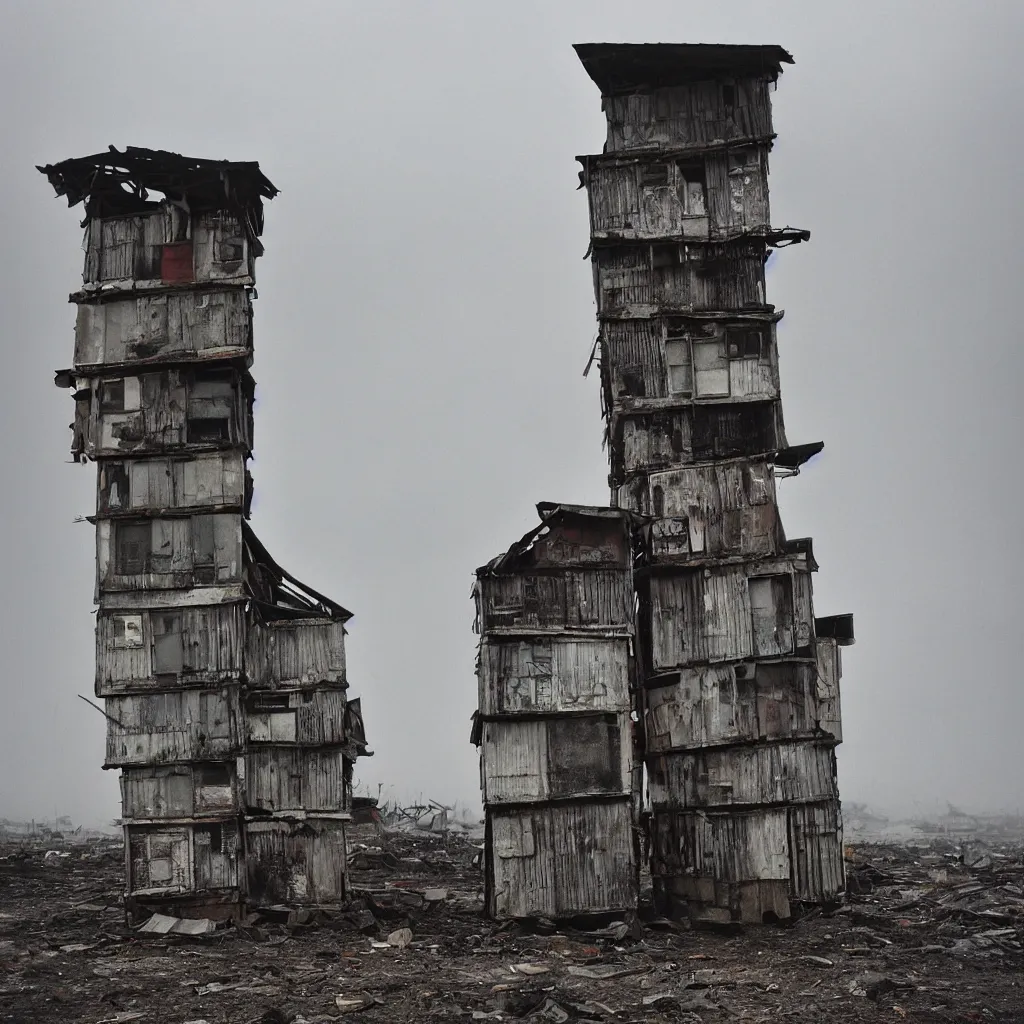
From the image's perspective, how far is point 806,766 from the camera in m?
29.1

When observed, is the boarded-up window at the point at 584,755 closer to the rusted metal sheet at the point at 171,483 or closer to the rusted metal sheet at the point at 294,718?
the rusted metal sheet at the point at 294,718

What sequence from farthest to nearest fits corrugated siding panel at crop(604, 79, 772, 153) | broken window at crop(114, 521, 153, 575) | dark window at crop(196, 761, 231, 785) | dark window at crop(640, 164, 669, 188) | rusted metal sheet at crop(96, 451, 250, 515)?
corrugated siding panel at crop(604, 79, 772, 153)
dark window at crop(640, 164, 669, 188)
rusted metal sheet at crop(96, 451, 250, 515)
broken window at crop(114, 521, 153, 575)
dark window at crop(196, 761, 231, 785)

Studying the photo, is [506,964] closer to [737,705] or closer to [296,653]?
[737,705]

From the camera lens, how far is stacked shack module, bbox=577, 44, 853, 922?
2889 cm

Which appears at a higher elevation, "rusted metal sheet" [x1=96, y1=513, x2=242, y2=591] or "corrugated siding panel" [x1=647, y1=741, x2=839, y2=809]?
"rusted metal sheet" [x1=96, y1=513, x2=242, y2=591]

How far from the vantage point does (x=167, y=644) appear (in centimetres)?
2947

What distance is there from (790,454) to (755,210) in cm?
625

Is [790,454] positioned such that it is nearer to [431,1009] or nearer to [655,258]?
[655,258]

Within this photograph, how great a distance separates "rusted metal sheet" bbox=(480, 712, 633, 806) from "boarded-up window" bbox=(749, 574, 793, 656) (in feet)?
14.2

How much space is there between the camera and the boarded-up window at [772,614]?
29359 mm

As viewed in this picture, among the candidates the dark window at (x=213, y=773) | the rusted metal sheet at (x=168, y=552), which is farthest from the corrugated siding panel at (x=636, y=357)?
the dark window at (x=213, y=773)

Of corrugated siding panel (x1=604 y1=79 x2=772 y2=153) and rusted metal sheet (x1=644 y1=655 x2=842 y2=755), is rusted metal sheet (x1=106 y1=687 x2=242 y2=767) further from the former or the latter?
corrugated siding panel (x1=604 y1=79 x2=772 y2=153)

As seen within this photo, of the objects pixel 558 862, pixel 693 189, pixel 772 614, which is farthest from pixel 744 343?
pixel 558 862

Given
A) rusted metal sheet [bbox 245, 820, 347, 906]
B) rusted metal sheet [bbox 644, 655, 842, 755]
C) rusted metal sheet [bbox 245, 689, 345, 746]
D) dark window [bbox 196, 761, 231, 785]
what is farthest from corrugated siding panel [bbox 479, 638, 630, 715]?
dark window [bbox 196, 761, 231, 785]
